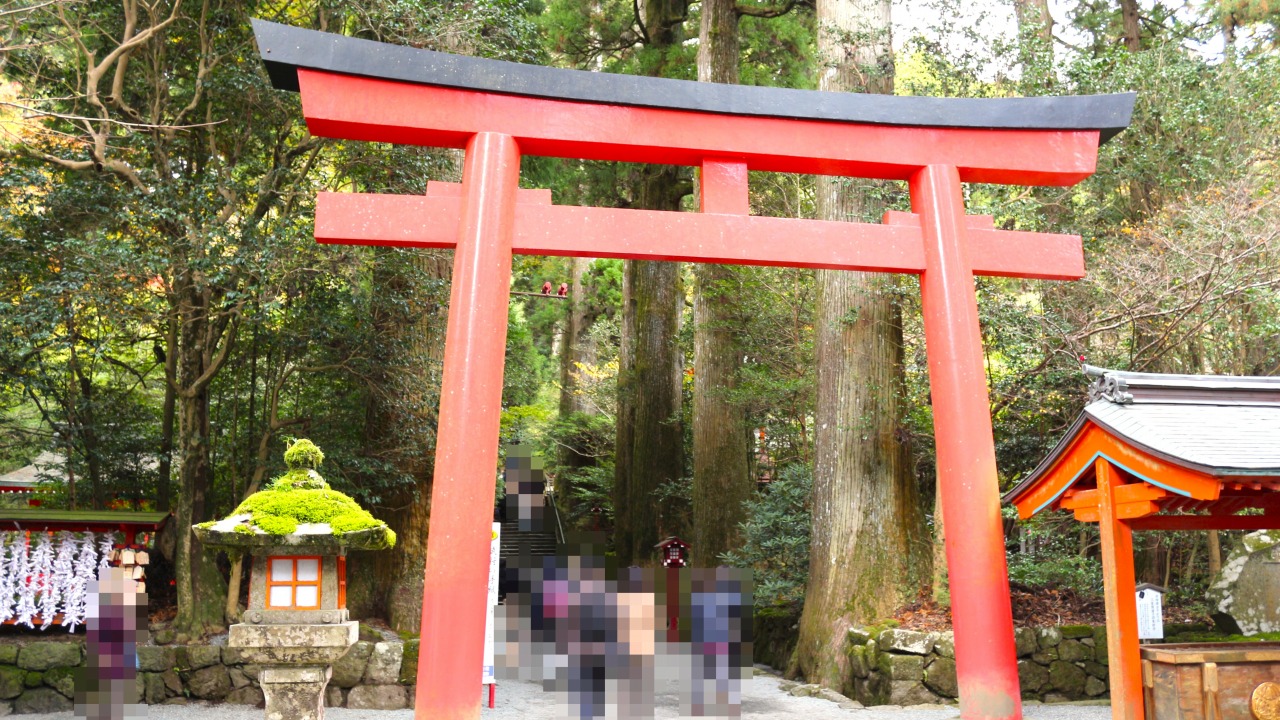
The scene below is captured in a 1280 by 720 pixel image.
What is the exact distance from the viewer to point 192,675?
868 centimetres

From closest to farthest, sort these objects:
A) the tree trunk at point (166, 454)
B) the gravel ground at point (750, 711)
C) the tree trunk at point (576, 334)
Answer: the gravel ground at point (750, 711)
the tree trunk at point (166, 454)
the tree trunk at point (576, 334)

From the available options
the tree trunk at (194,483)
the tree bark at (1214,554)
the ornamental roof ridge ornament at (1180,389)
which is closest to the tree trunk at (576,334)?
the tree trunk at (194,483)

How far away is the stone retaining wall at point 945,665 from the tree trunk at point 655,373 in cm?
655

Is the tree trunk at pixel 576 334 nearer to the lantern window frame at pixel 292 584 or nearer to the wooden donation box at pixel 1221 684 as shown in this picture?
the lantern window frame at pixel 292 584

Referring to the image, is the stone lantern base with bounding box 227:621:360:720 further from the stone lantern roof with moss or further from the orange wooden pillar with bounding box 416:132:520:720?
the orange wooden pillar with bounding box 416:132:520:720

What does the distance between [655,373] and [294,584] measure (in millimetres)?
10035

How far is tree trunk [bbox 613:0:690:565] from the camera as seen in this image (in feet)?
48.8

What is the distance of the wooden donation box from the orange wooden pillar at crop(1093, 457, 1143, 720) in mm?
155

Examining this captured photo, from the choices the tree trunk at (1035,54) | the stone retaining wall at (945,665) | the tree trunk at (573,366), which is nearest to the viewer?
the stone retaining wall at (945,665)

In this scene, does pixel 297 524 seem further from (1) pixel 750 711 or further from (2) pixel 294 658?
(1) pixel 750 711

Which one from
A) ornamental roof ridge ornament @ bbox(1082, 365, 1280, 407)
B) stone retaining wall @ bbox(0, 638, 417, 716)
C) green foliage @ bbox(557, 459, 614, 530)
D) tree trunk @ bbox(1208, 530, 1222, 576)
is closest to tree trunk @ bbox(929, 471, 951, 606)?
tree trunk @ bbox(1208, 530, 1222, 576)

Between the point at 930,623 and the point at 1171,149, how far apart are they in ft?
19.4

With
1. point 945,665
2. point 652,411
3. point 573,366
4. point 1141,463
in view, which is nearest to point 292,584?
point 1141,463

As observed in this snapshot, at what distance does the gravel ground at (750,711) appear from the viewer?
755 centimetres
